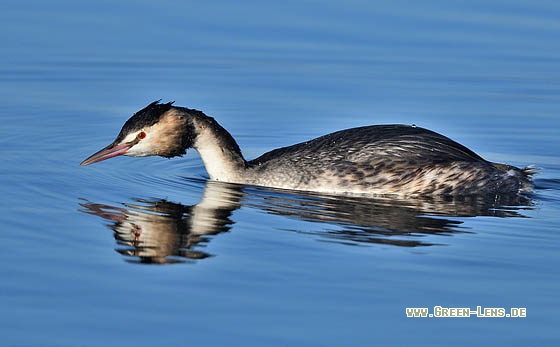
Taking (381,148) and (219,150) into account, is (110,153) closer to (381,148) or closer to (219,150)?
(219,150)

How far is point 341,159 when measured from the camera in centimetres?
1206

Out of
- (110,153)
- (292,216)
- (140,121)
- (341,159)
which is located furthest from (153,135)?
(292,216)

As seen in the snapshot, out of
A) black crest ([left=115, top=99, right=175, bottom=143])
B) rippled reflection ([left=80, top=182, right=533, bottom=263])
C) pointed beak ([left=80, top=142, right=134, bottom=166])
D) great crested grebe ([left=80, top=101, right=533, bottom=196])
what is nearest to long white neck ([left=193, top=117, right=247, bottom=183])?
great crested grebe ([left=80, top=101, right=533, bottom=196])

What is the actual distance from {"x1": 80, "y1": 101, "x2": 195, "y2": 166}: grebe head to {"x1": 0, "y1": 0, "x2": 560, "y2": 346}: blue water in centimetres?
33

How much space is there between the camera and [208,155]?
12.4 meters

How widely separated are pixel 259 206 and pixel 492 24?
8102mm

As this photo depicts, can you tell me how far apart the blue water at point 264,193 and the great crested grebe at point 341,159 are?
267 mm

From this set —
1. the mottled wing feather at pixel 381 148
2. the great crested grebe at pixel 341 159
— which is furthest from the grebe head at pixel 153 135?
the mottled wing feather at pixel 381 148

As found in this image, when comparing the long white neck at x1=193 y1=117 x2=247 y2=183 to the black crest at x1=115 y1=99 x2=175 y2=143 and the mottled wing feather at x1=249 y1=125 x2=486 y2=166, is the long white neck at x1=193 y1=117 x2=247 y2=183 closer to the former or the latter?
the mottled wing feather at x1=249 y1=125 x2=486 y2=166

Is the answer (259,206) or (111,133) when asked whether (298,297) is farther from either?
(111,133)

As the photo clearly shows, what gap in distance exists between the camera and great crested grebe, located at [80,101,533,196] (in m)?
12.0

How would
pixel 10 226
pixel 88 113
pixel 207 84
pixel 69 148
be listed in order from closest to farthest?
pixel 10 226 → pixel 69 148 → pixel 88 113 → pixel 207 84

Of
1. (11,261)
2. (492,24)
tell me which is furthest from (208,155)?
(492,24)

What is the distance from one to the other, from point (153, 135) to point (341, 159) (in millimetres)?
1859
